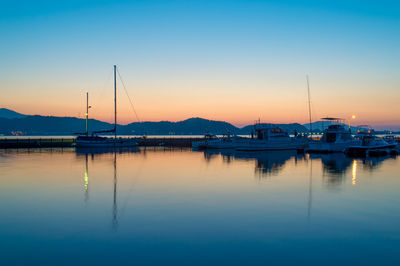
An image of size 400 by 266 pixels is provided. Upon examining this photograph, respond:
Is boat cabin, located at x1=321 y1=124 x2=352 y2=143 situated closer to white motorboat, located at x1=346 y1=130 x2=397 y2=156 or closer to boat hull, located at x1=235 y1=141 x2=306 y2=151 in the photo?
white motorboat, located at x1=346 y1=130 x2=397 y2=156

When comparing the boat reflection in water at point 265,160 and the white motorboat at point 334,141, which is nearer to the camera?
the boat reflection in water at point 265,160

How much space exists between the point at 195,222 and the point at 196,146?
4831cm

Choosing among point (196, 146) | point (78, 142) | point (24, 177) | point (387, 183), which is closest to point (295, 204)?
point (387, 183)

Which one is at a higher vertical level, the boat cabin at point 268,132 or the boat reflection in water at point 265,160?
the boat cabin at point 268,132

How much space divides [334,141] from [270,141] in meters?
8.98

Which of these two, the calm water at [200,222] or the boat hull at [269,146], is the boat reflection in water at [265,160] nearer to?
the calm water at [200,222]

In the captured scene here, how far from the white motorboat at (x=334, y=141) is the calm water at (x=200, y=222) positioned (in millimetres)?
24298

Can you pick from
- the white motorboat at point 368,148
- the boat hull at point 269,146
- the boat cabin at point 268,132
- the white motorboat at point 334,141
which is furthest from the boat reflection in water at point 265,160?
the boat cabin at point 268,132

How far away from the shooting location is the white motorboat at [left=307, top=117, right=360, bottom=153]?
4178 cm

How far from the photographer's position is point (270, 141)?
1831 inches

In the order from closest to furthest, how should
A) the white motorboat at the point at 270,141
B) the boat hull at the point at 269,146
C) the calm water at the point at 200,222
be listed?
the calm water at the point at 200,222 → the boat hull at the point at 269,146 → the white motorboat at the point at 270,141

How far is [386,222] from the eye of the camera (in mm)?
10180

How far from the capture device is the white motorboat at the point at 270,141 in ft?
152

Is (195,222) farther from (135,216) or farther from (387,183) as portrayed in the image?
(387,183)
